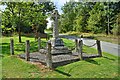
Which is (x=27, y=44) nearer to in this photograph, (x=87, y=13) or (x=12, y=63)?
(x=12, y=63)

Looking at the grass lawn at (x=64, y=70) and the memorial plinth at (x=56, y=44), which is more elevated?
the memorial plinth at (x=56, y=44)

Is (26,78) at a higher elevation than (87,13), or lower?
lower

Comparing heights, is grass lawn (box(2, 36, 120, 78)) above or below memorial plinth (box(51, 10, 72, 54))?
Answer: below

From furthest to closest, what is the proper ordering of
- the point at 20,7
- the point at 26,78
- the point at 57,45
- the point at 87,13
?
the point at 87,13 < the point at 20,7 < the point at 57,45 < the point at 26,78

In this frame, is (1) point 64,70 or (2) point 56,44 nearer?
(1) point 64,70

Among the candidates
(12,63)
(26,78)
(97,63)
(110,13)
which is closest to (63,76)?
(26,78)

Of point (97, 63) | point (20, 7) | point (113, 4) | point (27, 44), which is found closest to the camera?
point (97, 63)

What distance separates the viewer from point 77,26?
55750 millimetres

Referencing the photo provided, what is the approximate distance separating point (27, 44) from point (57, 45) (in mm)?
2719

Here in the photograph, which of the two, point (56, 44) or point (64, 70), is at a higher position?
point (56, 44)

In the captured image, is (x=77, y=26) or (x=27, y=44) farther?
(x=77, y=26)

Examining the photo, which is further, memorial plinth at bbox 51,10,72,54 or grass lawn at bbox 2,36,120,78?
memorial plinth at bbox 51,10,72,54

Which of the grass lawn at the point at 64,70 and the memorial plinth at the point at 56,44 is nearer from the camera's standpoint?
the grass lawn at the point at 64,70

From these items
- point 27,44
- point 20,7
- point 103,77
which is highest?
point 20,7
